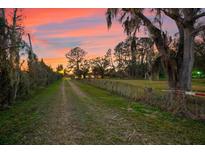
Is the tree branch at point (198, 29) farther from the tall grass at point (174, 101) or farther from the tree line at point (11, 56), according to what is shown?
the tree line at point (11, 56)

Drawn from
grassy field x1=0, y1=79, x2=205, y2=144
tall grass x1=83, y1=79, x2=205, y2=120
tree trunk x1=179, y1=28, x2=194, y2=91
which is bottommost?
grassy field x1=0, y1=79, x2=205, y2=144

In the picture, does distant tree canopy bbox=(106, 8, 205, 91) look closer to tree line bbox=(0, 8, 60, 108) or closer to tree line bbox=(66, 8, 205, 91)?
tree line bbox=(66, 8, 205, 91)

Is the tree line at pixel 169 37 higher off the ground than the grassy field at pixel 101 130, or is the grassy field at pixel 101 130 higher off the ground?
the tree line at pixel 169 37

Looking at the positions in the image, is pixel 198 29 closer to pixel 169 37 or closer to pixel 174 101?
pixel 169 37

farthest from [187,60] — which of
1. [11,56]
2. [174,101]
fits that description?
[11,56]

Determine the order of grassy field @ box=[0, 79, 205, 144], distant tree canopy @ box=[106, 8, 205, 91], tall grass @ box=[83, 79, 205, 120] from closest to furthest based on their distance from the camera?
grassy field @ box=[0, 79, 205, 144]
tall grass @ box=[83, 79, 205, 120]
distant tree canopy @ box=[106, 8, 205, 91]

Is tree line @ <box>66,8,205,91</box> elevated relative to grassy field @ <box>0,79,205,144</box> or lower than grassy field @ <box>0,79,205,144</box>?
elevated

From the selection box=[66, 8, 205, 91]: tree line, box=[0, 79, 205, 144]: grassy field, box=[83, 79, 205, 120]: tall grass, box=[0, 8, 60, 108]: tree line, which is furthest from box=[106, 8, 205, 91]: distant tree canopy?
box=[0, 8, 60, 108]: tree line

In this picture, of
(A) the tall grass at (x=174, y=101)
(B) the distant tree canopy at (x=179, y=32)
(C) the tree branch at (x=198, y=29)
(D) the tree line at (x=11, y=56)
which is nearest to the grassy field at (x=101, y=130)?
(A) the tall grass at (x=174, y=101)

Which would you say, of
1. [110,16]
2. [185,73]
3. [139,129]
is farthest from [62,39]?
[139,129]

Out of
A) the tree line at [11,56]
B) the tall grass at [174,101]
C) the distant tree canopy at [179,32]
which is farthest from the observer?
the distant tree canopy at [179,32]

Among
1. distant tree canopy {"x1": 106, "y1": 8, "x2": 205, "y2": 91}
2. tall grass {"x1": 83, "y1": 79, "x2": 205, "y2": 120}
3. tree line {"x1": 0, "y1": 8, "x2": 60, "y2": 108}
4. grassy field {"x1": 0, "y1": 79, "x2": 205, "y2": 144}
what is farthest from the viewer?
distant tree canopy {"x1": 106, "y1": 8, "x2": 205, "y2": 91}

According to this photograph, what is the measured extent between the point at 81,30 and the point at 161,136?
4953 millimetres
